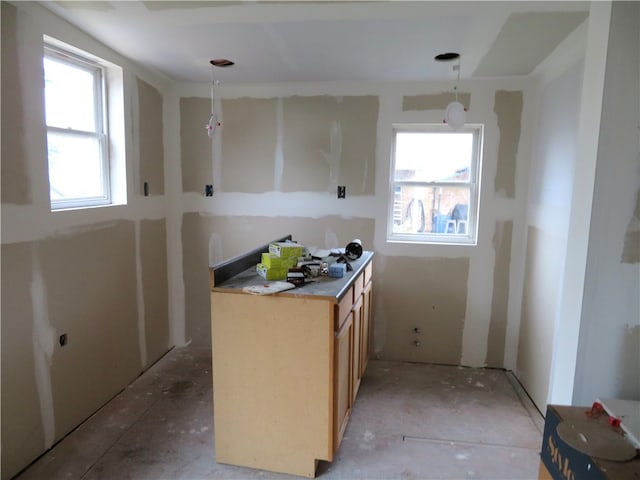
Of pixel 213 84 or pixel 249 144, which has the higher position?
pixel 213 84

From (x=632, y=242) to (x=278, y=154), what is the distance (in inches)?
104

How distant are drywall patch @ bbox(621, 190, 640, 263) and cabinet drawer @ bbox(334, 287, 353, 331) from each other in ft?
3.97

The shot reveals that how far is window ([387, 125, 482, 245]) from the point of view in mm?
3469

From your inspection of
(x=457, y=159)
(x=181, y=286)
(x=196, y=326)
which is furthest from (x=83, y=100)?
(x=457, y=159)

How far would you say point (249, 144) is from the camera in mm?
3613

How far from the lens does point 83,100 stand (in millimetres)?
2746

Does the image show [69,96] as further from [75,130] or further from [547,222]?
[547,222]

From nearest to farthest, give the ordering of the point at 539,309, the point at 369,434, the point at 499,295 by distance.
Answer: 1. the point at 369,434
2. the point at 539,309
3. the point at 499,295

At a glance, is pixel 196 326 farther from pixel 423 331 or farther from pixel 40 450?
pixel 423 331

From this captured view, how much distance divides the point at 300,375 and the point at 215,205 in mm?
2092

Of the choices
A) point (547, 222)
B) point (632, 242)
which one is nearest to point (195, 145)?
point (547, 222)

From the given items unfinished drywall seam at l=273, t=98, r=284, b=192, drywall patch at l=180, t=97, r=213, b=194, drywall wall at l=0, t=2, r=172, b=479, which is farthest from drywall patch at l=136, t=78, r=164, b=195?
unfinished drywall seam at l=273, t=98, r=284, b=192

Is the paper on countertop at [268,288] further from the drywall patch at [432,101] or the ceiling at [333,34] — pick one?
the drywall patch at [432,101]

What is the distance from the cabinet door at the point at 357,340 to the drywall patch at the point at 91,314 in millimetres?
1701
